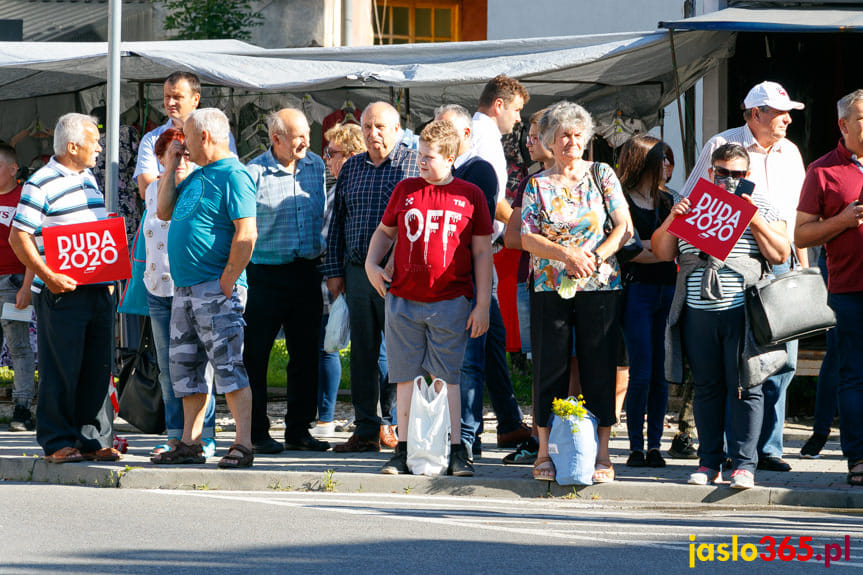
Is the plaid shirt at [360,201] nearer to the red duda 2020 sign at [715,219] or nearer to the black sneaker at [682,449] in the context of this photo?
the red duda 2020 sign at [715,219]

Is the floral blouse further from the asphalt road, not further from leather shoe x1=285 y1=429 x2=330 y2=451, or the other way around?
leather shoe x1=285 y1=429 x2=330 y2=451

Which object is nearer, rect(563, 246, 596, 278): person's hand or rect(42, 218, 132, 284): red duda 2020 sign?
rect(563, 246, 596, 278): person's hand

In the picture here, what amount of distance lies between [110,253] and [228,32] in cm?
1076

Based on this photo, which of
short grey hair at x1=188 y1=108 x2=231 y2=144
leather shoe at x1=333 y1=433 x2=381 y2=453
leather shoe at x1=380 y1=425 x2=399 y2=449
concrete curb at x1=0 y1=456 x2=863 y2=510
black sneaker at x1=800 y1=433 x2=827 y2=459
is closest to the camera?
concrete curb at x1=0 y1=456 x2=863 y2=510

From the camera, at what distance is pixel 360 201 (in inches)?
330

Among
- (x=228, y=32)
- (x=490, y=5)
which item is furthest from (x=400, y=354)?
(x=490, y=5)

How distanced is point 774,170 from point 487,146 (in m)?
1.82

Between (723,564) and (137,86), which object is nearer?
(723,564)

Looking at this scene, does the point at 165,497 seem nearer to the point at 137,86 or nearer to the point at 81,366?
the point at 81,366

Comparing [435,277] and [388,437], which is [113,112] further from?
[388,437]

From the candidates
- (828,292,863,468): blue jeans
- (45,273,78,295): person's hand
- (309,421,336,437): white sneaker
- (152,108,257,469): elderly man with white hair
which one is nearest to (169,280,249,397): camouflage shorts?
(152,108,257,469): elderly man with white hair

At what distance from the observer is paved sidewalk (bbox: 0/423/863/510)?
7137mm

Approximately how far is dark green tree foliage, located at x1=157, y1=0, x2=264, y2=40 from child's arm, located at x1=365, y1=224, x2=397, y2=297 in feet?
36.0

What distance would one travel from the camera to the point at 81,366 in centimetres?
823
